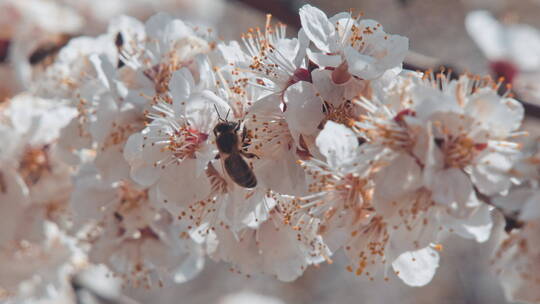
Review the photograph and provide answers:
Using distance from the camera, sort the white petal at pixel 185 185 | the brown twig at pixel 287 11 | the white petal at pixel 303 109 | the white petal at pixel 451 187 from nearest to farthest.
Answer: the white petal at pixel 451 187, the white petal at pixel 303 109, the white petal at pixel 185 185, the brown twig at pixel 287 11

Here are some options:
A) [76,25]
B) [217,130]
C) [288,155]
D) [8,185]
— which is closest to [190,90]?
[217,130]

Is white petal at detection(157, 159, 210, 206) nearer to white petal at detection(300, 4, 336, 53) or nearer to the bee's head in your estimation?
the bee's head

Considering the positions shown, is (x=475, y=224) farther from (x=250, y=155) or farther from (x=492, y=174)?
A: (x=250, y=155)

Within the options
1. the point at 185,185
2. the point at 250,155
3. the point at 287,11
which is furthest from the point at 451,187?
the point at 287,11

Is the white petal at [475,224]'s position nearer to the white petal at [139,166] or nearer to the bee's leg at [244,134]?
the bee's leg at [244,134]

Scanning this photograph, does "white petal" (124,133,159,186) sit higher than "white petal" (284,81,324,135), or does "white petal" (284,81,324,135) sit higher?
"white petal" (284,81,324,135)

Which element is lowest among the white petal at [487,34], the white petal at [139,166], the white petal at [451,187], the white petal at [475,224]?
the white petal at [487,34]

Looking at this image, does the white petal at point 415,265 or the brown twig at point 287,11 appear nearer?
the white petal at point 415,265

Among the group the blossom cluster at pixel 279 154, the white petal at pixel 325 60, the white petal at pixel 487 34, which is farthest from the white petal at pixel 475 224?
the white petal at pixel 487 34

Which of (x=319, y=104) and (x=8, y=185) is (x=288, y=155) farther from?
(x=8, y=185)

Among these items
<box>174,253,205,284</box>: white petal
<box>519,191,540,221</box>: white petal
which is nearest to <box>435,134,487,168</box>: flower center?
<box>519,191,540,221</box>: white petal
